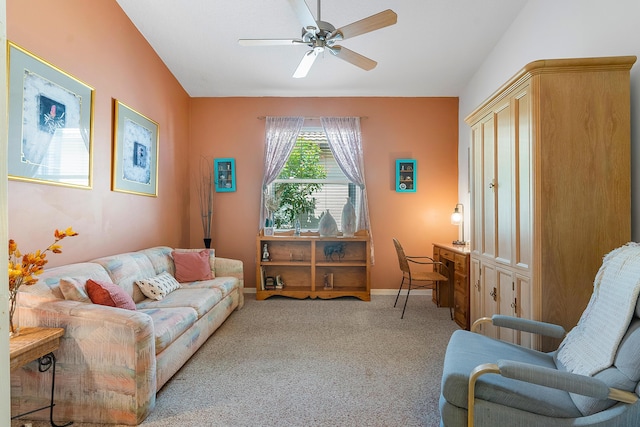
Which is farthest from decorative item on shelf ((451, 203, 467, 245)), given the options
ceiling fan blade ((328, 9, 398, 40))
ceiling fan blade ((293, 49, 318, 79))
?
ceiling fan blade ((328, 9, 398, 40))

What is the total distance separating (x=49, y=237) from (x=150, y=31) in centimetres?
247

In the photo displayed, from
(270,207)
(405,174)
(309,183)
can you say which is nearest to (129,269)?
(270,207)

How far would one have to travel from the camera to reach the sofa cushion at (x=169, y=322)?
2.27 m

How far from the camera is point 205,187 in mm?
5180

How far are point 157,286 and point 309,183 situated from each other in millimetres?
2636

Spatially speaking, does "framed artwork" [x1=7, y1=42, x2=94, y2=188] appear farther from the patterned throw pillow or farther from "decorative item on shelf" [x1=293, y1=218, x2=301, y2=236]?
"decorative item on shelf" [x1=293, y1=218, x2=301, y2=236]

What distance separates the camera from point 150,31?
3756mm

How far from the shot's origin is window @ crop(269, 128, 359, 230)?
515cm

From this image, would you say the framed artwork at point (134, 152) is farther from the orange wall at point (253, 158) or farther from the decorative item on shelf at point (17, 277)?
the decorative item on shelf at point (17, 277)

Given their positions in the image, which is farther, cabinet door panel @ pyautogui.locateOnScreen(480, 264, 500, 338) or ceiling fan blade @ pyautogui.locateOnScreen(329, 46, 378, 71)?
ceiling fan blade @ pyautogui.locateOnScreen(329, 46, 378, 71)

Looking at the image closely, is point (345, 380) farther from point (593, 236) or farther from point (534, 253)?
point (593, 236)

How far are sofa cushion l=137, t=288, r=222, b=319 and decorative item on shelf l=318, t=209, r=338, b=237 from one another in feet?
5.63

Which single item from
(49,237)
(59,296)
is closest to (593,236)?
(59,296)

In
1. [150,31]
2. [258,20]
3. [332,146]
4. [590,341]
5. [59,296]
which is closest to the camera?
[590,341]
